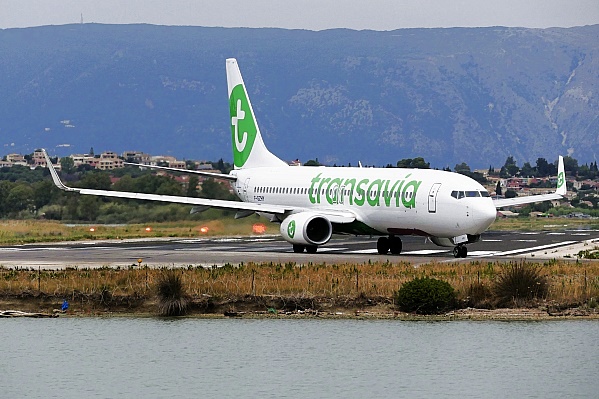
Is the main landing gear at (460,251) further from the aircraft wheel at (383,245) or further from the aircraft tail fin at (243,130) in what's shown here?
the aircraft tail fin at (243,130)

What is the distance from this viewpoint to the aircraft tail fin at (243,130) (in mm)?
69812

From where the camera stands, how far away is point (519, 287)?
41.5 meters

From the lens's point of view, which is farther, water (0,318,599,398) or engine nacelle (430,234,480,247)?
engine nacelle (430,234,480,247)

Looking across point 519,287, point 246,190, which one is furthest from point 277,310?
point 246,190

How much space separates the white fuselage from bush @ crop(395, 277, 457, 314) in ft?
41.1

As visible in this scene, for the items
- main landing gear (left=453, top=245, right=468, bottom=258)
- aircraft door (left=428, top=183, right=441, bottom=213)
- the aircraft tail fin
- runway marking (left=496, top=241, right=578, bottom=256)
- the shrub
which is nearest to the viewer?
the shrub

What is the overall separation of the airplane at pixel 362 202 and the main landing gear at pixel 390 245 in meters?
0.04

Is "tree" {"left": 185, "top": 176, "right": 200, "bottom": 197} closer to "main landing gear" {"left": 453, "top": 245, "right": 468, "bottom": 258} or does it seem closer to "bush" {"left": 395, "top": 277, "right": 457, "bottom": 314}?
"main landing gear" {"left": 453, "top": 245, "right": 468, "bottom": 258}

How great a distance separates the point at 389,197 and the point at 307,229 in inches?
169

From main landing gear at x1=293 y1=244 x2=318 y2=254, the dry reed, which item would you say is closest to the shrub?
the dry reed

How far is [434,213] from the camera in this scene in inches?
2141

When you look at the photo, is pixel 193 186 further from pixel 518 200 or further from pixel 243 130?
pixel 518 200

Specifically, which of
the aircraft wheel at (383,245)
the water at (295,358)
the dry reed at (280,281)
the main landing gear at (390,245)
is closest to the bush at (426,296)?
the dry reed at (280,281)

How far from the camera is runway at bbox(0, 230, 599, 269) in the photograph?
54500 millimetres
